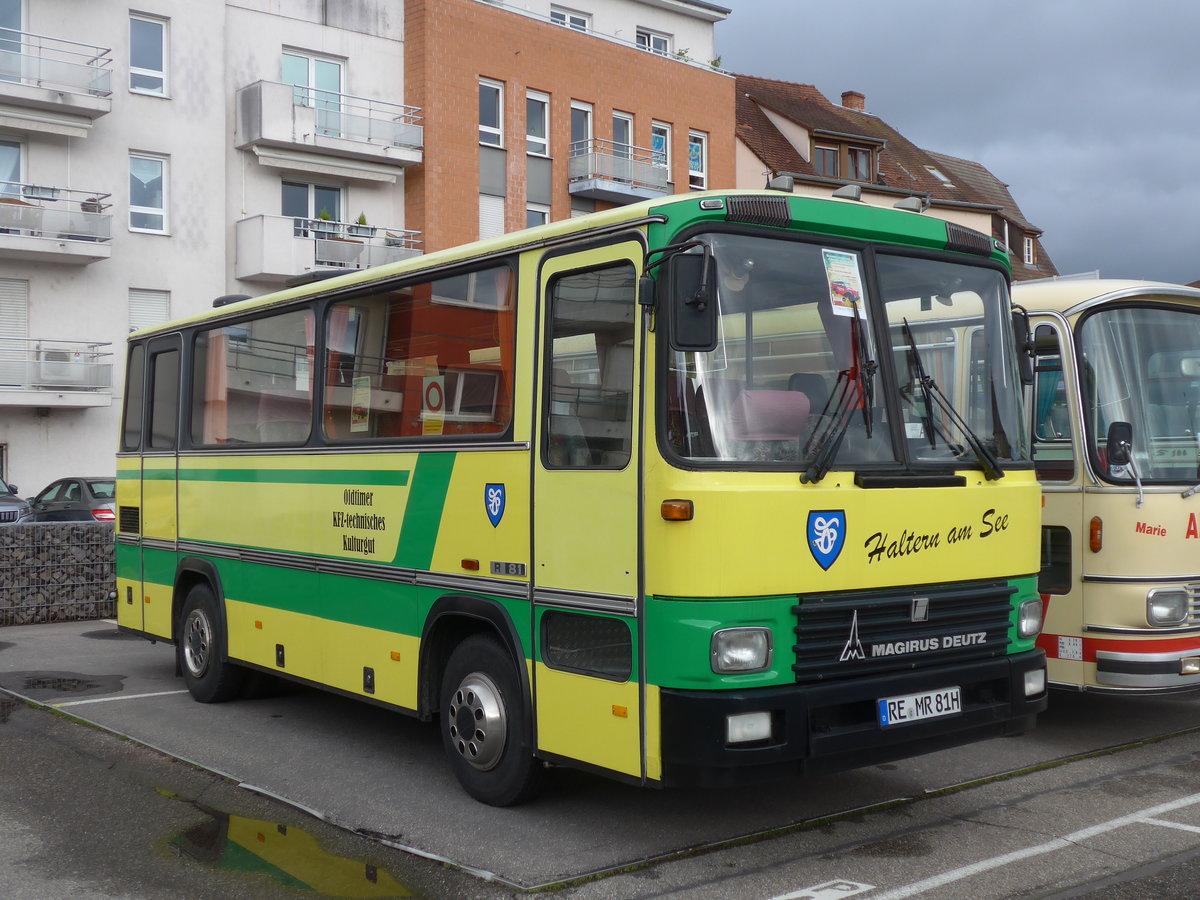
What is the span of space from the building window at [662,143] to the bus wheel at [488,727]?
34090 mm

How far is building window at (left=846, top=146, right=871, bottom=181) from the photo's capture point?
4936 cm

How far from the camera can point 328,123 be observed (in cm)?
3281

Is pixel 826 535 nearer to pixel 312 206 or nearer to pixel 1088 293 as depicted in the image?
pixel 1088 293

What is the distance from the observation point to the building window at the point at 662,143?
39906 mm

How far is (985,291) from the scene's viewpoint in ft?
22.9

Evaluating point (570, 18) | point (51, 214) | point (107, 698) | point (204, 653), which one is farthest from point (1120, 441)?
point (570, 18)

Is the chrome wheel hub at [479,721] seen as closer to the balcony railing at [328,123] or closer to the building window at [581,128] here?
the balcony railing at [328,123]

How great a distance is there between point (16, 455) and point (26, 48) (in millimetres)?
8908

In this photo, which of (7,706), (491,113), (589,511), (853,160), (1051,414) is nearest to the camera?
(589,511)

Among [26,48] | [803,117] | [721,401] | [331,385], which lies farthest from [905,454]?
[803,117]

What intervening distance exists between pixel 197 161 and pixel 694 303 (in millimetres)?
28161

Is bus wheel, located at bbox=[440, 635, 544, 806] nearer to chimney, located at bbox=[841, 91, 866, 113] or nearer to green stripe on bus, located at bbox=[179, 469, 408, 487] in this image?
green stripe on bus, located at bbox=[179, 469, 408, 487]

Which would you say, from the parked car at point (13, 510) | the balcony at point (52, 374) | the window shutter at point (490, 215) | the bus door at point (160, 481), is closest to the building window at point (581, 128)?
the window shutter at point (490, 215)

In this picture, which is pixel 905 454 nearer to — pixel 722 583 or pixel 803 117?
pixel 722 583
